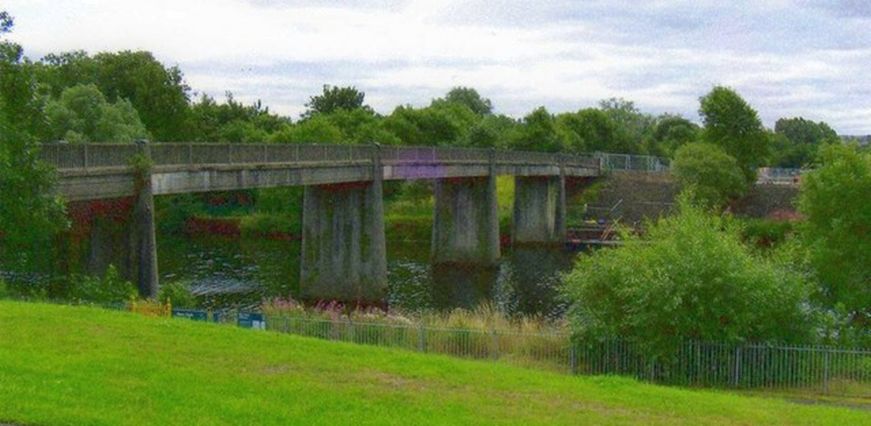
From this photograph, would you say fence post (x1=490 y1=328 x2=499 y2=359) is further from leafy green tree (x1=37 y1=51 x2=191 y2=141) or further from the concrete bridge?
leafy green tree (x1=37 y1=51 x2=191 y2=141)

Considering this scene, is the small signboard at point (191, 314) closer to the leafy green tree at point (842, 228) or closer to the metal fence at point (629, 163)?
the leafy green tree at point (842, 228)

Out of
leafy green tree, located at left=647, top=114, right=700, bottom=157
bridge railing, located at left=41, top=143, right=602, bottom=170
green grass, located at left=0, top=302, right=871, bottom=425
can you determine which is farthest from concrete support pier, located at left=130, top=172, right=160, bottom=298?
leafy green tree, located at left=647, top=114, right=700, bottom=157

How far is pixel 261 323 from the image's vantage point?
3125 cm

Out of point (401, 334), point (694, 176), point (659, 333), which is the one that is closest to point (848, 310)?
point (659, 333)

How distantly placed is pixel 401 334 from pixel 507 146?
93.9 m

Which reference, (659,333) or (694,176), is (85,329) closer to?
(659,333)

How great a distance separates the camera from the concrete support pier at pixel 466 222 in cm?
8719

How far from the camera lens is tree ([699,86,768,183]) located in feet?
368

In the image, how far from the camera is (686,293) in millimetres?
31281

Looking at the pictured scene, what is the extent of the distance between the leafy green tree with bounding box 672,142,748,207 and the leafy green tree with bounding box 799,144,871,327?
56254 mm

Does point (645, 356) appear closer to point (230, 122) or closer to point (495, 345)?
point (495, 345)

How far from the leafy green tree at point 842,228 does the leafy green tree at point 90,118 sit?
54.3 meters

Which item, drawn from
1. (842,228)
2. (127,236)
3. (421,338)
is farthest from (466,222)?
(421,338)

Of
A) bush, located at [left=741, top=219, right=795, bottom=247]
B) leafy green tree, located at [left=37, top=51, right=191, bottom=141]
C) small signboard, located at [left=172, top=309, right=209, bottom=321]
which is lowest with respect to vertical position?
bush, located at [left=741, top=219, right=795, bottom=247]
